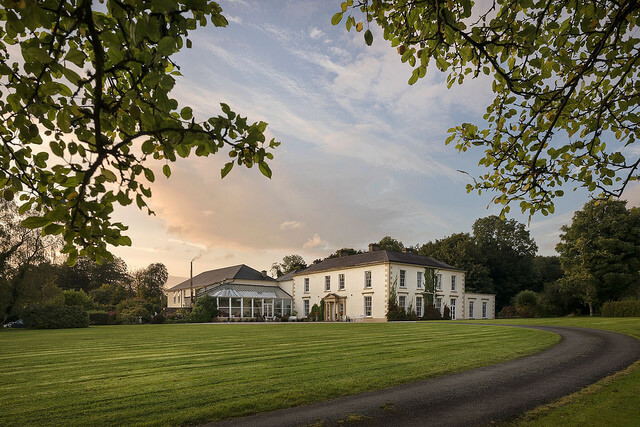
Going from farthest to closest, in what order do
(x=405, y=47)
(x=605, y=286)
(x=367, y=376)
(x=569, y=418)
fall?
(x=605, y=286) < (x=367, y=376) < (x=569, y=418) < (x=405, y=47)

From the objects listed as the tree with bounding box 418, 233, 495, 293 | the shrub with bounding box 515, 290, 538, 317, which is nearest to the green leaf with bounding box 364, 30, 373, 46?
the shrub with bounding box 515, 290, 538, 317

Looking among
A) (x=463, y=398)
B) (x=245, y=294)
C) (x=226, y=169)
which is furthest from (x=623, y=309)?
(x=226, y=169)

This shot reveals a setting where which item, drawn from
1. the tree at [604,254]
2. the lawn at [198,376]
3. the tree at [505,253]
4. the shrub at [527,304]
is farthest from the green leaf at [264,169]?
the tree at [505,253]

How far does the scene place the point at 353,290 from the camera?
42656mm

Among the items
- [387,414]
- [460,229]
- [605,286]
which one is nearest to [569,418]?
[387,414]

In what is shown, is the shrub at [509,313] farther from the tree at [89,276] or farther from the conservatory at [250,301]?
the tree at [89,276]

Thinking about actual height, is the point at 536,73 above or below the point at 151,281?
above

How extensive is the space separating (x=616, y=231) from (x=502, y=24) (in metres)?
43.4

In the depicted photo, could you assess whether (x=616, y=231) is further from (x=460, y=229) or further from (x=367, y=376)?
(x=367, y=376)

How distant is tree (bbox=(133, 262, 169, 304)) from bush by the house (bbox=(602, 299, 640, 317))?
54.5m

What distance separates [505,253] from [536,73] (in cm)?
5825

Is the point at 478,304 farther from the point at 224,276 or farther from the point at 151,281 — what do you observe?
the point at 151,281

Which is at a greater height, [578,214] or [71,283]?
[578,214]

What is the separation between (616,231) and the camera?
3922 centimetres
